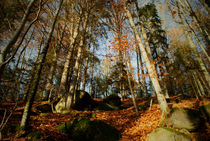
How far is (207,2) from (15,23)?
49.1 feet

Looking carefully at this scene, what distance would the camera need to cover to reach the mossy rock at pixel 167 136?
331cm

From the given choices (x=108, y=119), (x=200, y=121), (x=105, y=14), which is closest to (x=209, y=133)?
(x=200, y=121)

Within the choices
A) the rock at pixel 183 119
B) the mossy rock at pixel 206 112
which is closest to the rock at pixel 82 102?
the rock at pixel 183 119

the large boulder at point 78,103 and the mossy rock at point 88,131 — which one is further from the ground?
the large boulder at point 78,103

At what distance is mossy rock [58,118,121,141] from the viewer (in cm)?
364

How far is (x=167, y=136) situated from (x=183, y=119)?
1.32 m

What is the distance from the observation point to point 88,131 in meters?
3.75

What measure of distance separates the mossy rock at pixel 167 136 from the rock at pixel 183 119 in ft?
2.20

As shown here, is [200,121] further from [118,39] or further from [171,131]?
[118,39]

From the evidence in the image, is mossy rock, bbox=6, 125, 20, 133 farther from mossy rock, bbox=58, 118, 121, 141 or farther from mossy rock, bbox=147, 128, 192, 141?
mossy rock, bbox=147, 128, 192, 141

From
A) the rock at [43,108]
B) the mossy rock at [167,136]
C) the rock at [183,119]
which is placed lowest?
the mossy rock at [167,136]

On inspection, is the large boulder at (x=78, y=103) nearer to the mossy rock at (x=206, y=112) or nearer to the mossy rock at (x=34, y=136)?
the mossy rock at (x=34, y=136)

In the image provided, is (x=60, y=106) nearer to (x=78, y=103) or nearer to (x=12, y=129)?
(x=78, y=103)

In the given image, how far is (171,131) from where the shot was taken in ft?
11.3
